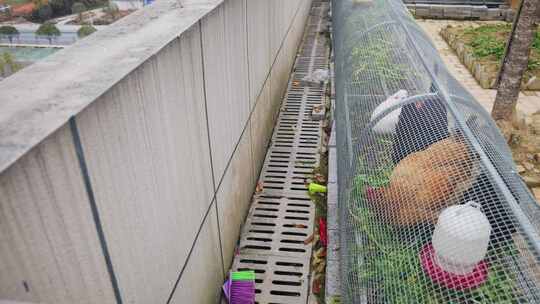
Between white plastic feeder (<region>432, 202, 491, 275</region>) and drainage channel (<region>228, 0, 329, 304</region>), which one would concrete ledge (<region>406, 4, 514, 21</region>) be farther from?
white plastic feeder (<region>432, 202, 491, 275</region>)

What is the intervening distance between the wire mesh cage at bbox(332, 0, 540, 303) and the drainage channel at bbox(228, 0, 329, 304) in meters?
0.84

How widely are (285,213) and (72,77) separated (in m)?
3.00

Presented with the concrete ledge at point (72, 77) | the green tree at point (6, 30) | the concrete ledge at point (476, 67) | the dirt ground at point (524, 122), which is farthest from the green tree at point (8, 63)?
the concrete ledge at point (476, 67)

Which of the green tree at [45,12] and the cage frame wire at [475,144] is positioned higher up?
the cage frame wire at [475,144]

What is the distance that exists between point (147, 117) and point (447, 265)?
1.47m

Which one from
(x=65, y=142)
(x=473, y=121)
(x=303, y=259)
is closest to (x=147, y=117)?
(x=65, y=142)

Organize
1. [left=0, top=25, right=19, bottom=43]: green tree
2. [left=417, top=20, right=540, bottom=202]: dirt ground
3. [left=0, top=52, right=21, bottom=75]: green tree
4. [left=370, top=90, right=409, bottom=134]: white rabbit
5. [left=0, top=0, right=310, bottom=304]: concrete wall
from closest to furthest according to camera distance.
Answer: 1. [left=0, top=0, right=310, bottom=304]: concrete wall
2. [left=370, top=90, right=409, bottom=134]: white rabbit
3. [left=0, top=52, right=21, bottom=75]: green tree
4. [left=0, top=25, right=19, bottom=43]: green tree
5. [left=417, top=20, right=540, bottom=202]: dirt ground

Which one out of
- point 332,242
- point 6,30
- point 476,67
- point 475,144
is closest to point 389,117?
point 475,144

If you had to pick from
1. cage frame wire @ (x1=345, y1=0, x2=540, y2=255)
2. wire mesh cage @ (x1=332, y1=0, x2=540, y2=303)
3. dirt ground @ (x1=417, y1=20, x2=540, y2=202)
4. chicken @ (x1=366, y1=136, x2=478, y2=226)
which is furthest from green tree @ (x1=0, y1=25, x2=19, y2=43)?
dirt ground @ (x1=417, y1=20, x2=540, y2=202)

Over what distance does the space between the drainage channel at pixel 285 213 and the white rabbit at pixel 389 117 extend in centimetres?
151

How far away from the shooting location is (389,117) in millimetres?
2885

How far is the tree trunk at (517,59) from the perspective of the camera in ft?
Answer: 19.6

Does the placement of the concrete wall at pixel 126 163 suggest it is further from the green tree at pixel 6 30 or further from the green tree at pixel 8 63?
the green tree at pixel 6 30

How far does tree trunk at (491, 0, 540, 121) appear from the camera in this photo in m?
5.97
